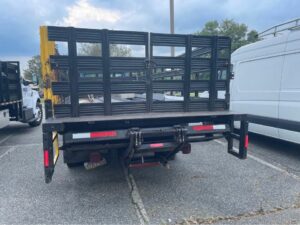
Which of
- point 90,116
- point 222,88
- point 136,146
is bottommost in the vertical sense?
point 136,146

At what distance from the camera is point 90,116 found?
3119mm

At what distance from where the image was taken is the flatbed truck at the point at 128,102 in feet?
9.73

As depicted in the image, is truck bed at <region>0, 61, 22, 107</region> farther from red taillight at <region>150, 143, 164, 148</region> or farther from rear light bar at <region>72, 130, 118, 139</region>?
red taillight at <region>150, 143, 164, 148</region>

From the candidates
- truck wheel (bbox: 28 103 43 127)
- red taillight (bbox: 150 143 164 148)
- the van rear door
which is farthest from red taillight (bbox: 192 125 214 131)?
truck wheel (bbox: 28 103 43 127)

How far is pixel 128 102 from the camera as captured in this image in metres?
3.24

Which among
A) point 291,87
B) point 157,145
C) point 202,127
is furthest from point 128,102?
point 291,87

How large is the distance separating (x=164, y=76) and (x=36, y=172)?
2991mm

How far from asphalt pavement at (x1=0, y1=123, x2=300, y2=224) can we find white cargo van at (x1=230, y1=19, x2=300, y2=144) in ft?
2.72

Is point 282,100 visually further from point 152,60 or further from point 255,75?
point 152,60

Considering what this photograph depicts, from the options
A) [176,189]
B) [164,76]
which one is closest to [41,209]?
[176,189]

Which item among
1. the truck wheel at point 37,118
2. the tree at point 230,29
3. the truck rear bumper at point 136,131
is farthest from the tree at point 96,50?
the tree at point 230,29

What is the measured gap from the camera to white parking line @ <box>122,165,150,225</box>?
2915 mm

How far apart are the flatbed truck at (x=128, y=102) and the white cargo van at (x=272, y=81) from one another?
2.10 m

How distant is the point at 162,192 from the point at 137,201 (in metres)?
0.45
